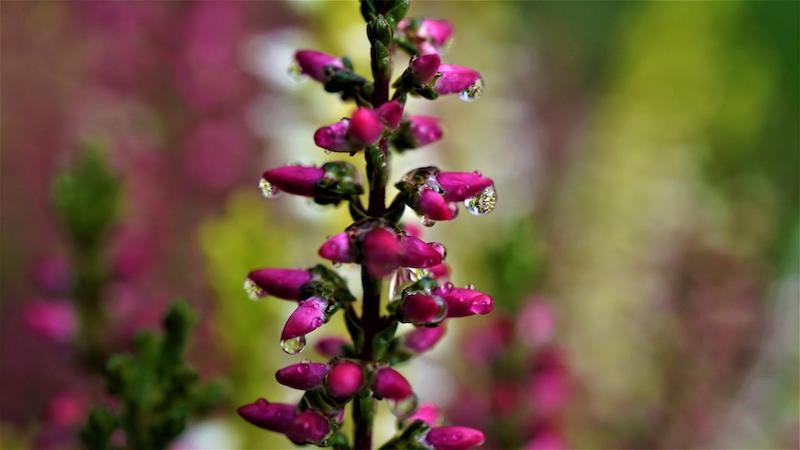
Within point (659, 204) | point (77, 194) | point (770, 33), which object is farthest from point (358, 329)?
point (770, 33)

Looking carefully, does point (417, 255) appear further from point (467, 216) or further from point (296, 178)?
point (467, 216)

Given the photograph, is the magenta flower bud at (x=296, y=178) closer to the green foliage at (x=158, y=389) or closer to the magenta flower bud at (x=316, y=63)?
the magenta flower bud at (x=316, y=63)

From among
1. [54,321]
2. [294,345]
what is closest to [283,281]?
[294,345]

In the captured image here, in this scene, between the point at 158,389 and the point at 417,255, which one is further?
the point at 158,389

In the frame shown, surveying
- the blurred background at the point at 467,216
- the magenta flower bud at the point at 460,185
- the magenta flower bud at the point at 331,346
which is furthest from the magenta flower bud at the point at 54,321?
the magenta flower bud at the point at 460,185

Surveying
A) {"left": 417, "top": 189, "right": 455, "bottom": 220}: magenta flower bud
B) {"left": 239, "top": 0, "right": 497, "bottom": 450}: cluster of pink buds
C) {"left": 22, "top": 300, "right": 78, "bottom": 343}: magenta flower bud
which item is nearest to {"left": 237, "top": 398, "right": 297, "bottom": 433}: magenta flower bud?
Result: {"left": 239, "top": 0, "right": 497, "bottom": 450}: cluster of pink buds

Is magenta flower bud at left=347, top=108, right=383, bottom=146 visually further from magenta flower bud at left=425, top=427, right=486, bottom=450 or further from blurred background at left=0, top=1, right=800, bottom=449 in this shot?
blurred background at left=0, top=1, right=800, bottom=449
